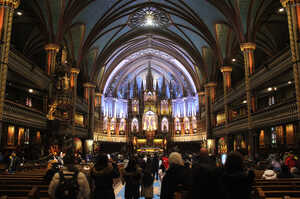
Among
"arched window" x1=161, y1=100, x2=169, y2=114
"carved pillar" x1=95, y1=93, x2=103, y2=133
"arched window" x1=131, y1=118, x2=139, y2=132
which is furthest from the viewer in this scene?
"arched window" x1=161, y1=100, x2=169, y2=114

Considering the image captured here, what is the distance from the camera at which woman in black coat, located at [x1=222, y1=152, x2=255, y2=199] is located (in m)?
3.70

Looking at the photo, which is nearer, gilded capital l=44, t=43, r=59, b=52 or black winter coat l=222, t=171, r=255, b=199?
black winter coat l=222, t=171, r=255, b=199

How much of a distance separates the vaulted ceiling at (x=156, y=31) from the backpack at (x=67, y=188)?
19.7m

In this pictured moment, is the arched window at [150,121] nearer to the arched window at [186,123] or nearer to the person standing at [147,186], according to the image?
the arched window at [186,123]

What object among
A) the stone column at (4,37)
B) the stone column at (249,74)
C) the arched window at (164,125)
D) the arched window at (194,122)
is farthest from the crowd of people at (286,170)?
the arched window at (164,125)

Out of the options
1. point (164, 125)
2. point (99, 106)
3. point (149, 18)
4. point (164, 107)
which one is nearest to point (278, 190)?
point (149, 18)

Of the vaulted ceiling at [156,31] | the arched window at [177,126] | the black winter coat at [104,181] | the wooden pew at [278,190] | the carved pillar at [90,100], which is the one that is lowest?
the wooden pew at [278,190]

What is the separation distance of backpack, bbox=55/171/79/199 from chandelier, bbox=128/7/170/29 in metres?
29.7

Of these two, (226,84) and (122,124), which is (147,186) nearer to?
(226,84)

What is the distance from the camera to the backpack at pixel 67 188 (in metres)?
3.97

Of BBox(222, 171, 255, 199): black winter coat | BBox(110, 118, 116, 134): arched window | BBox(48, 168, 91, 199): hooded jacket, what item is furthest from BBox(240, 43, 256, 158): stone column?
BBox(110, 118, 116, 134): arched window

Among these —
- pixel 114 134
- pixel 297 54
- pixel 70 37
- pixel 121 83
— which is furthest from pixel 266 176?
pixel 121 83

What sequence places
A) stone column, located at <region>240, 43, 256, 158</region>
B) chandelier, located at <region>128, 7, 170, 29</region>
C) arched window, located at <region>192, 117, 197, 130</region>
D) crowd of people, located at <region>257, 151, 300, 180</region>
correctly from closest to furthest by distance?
crowd of people, located at <region>257, 151, 300, 180</region> → stone column, located at <region>240, 43, 256, 158</region> → chandelier, located at <region>128, 7, 170, 29</region> → arched window, located at <region>192, 117, 197, 130</region>

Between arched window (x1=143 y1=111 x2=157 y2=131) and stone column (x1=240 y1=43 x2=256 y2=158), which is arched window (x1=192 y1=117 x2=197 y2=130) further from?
stone column (x1=240 y1=43 x2=256 y2=158)
